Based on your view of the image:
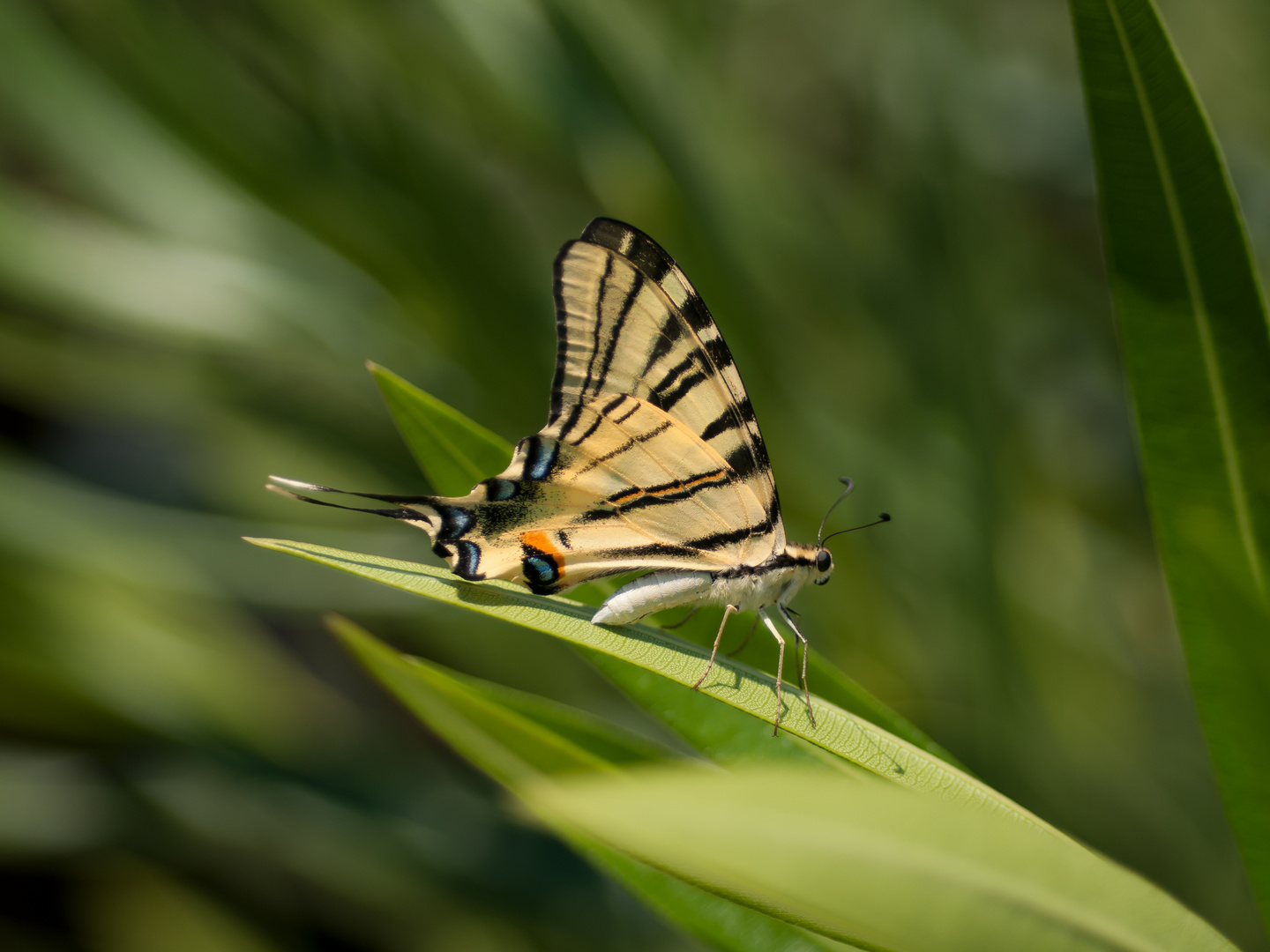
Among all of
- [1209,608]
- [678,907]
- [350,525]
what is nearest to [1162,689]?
[1209,608]

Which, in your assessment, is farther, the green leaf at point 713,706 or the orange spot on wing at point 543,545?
the orange spot on wing at point 543,545

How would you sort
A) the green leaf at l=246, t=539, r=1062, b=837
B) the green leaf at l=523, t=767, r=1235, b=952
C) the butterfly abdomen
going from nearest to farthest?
the green leaf at l=523, t=767, r=1235, b=952, the green leaf at l=246, t=539, r=1062, b=837, the butterfly abdomen

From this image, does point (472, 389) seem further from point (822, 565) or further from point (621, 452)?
point (822, 565)

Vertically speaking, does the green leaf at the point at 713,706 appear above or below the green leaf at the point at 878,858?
below

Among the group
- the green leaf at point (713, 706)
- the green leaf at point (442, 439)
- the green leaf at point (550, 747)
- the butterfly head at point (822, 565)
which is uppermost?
the green leaf at point (442, 439)

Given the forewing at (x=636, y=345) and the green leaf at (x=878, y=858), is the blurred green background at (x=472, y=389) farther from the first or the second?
the green leaf at (x=878, y=858)

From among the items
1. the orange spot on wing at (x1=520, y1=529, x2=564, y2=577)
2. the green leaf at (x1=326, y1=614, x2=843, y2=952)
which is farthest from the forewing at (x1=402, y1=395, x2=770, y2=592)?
the green leaf at (x1=326, y1=614, x2=843, y2=952)

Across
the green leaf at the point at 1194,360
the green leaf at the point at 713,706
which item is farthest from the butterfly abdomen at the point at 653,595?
the green leaf at the point at 1194,360

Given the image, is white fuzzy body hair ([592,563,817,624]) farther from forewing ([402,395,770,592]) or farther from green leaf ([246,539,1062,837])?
green leaf ([246,539,1062,837])
